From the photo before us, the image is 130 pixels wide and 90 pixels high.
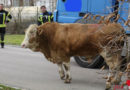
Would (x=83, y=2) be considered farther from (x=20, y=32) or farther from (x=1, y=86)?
(x=20, y=32)

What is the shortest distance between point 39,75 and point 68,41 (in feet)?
6.68

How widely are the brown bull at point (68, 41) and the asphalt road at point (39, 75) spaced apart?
475 millimetres

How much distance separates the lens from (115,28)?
→ 671 cm

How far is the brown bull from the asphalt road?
1.56 ft

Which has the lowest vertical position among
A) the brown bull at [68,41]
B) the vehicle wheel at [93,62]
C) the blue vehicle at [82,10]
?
the vehicle wheel at [93,62]

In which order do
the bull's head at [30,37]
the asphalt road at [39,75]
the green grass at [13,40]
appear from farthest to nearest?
the green grass at [13,40]
the asphalt road at [39,75]
the bull's head at [30,37]

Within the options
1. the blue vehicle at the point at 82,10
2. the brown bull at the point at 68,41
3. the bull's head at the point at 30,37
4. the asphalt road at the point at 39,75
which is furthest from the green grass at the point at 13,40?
the bull's head at the point at 30,37

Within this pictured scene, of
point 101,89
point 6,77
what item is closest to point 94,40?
point 101,89

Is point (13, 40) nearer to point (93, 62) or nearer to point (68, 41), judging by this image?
point (93, 62)

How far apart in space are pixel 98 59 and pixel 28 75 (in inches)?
94.1

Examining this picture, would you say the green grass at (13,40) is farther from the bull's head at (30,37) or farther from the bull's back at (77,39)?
the bull's back at (77,39)

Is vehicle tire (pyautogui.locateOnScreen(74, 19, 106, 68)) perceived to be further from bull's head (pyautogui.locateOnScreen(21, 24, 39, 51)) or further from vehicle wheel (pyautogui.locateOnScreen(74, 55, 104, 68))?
bull's head (pyautogui.locateOnScreen(21, 24, 39, 51))

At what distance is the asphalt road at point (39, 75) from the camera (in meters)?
7.29

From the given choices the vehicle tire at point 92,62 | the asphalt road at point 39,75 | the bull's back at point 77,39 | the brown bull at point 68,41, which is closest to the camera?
the brown bull at point 68,41
